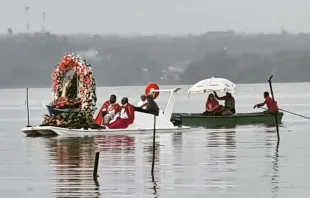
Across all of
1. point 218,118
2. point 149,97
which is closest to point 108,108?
point 149,97

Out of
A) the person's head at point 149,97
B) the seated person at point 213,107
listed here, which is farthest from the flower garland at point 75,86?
the seated person at point 213,107

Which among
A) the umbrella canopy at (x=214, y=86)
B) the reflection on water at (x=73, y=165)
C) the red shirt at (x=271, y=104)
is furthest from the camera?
the umbrella canopy at (x=214, y=86)

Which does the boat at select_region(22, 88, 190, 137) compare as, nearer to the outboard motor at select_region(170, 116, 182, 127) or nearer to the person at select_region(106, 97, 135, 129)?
the person at select_region(106, 97, 135, 129)

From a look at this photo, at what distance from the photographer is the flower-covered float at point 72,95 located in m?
34.0

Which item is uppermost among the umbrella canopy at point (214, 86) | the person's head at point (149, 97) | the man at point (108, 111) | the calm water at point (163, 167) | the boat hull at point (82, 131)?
the umbrella canopy at point (214, 86)

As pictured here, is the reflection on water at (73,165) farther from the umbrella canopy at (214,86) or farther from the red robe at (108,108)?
the umbrella canopy at (214,86)

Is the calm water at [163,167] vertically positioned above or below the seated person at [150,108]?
below

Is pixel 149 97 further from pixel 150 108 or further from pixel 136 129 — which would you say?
pixel 136 129

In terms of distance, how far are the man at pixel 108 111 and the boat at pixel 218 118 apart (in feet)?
16.5

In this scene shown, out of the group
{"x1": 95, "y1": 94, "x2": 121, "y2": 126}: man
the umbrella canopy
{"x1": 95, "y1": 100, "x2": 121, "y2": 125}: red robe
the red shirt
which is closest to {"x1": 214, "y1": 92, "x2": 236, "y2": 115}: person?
the umbrella canopy

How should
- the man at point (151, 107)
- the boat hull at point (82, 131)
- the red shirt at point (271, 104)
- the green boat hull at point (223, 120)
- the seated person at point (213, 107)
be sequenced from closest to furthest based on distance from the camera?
the boat hull at point (82, 131)
the man at point (151, 107)
the green boat hull at point (223, 120)
the seated person at point (213, 107)
the red shirt at point (271, 104)

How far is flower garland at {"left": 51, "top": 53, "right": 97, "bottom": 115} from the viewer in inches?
1415

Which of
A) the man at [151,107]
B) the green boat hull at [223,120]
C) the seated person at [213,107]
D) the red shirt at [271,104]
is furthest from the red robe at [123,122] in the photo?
the red shirt at [271,104]

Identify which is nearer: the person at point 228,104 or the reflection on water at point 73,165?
the reflection on water at point 73,165
